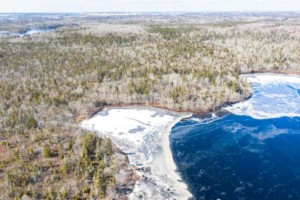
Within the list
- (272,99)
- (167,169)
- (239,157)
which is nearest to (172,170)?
(167,169)

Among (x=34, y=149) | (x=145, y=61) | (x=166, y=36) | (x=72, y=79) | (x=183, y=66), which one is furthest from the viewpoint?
(x=166, y=36)

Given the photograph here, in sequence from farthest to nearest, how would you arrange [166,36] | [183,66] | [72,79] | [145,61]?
[166,36], [145,61], [183,66], [72,79]

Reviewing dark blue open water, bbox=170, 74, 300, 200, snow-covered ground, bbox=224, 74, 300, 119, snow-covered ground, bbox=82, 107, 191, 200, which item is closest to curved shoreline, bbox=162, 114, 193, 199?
snow-covered ground, bbox=82, 107, 191, 200

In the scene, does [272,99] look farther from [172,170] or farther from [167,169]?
[167,169]

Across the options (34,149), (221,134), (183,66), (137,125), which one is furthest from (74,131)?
(183,66)

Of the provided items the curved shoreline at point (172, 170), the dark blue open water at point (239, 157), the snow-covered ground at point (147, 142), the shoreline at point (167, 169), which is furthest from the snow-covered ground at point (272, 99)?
the curved shoreline at point (172, 170)

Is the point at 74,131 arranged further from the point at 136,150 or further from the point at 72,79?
the point at 72,79

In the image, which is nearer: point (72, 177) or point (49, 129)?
point (72, 177)

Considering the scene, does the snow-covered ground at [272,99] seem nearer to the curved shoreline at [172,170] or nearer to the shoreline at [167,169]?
the shoreline at [167,169]
